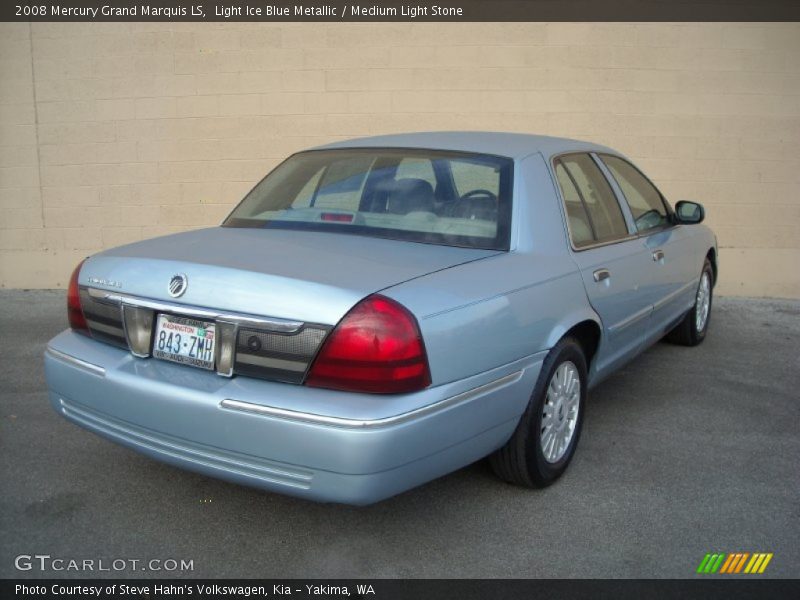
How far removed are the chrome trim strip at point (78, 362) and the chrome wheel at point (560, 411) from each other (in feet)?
5.72

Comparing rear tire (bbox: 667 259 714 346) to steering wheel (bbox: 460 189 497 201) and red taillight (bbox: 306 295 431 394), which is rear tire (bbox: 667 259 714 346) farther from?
red taillight (bbox: 306 295 431 394)

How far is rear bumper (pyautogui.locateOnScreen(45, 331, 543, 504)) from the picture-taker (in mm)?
2504

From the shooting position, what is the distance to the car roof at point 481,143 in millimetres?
3779

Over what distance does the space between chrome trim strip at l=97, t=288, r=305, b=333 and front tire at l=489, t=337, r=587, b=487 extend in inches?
43.8

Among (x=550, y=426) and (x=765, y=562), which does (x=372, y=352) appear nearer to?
(x=550, y=426)

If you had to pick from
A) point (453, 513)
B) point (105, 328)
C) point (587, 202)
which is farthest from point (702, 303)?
point (105, 328)

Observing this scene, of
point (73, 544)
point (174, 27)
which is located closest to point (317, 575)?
point (73, 544)

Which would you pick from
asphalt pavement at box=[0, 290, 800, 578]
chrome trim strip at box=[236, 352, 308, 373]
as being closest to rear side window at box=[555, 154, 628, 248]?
asphalt pavement at box=[0, 290, 800, 578]

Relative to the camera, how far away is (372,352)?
8.30ft

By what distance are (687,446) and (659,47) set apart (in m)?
4.89

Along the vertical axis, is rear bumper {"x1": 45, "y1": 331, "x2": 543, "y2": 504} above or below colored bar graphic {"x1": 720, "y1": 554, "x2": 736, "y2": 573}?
above

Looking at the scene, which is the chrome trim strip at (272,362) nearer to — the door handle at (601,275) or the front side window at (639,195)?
the door handle at (601,275)

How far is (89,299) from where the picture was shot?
3137mm
